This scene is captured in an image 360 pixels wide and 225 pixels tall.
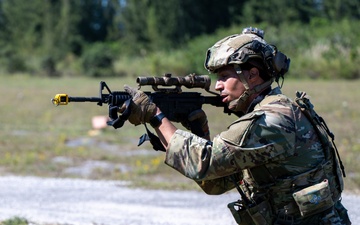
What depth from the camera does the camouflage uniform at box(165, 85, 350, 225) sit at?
387cm

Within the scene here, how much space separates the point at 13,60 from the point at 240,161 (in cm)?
4312

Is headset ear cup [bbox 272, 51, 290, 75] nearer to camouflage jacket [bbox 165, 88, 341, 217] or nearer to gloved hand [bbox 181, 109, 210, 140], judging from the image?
camouflage jacket [bbox 165, 88, 341, 217]

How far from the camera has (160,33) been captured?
57375mm

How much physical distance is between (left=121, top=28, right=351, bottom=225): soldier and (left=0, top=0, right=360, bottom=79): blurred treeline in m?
26.3

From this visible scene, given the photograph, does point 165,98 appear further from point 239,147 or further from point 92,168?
point 92,168

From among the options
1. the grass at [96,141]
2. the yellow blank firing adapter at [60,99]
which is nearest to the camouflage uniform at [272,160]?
the yellow blank firing adapter at [60,99]

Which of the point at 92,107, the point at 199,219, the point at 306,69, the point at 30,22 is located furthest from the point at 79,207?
the point at 30,22

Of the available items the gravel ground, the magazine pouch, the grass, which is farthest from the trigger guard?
the grass

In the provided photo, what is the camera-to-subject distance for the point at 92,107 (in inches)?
843

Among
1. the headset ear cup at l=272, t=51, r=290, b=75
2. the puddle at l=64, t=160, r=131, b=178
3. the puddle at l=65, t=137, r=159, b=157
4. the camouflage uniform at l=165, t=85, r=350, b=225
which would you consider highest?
the puddle at l=65, t=137, r=159, b=157

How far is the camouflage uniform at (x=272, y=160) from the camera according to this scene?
3.87m

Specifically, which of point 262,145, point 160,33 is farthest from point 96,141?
point 160,33

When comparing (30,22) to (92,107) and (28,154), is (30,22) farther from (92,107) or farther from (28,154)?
(28,154)

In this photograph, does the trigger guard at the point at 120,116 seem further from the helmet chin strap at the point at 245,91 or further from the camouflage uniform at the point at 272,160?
the helmet chin strap at the point at 245,91
